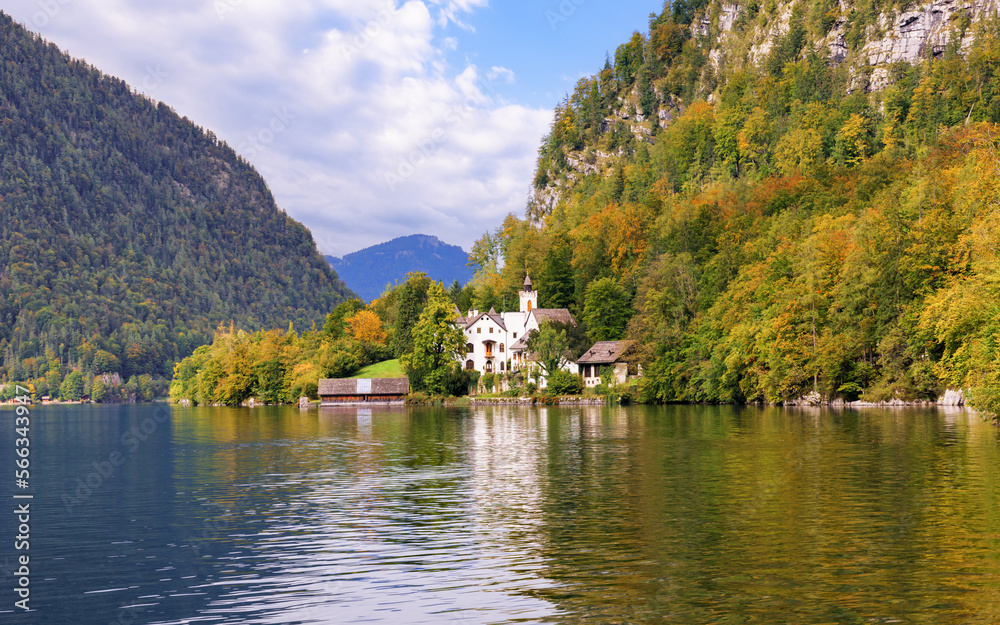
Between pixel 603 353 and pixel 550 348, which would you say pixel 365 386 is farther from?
pixel 603 353

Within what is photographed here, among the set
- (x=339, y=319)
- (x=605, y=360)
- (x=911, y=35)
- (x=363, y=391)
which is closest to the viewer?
(x=605, y=360)

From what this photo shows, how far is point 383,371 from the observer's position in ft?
443

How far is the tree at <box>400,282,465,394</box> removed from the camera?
122 m

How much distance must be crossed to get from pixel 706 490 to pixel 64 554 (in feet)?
58.9

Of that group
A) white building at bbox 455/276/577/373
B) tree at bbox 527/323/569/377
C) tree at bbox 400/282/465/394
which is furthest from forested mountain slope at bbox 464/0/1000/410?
tree at bbox 400/282/465/394

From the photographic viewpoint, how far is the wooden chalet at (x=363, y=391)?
124812 mm

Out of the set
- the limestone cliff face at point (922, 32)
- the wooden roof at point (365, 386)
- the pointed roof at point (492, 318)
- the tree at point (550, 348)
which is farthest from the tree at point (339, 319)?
the limestone cliff face at point (922, 32)

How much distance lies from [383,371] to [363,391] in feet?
28.5

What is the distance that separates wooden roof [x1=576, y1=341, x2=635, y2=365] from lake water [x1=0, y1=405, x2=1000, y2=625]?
7016 centimetres

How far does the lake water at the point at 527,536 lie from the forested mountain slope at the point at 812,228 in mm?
23789

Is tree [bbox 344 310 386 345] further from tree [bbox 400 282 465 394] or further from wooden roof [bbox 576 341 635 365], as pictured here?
wooden roof [bbox 576 341 635 365]

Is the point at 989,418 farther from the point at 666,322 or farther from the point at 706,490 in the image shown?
the point at 666,322

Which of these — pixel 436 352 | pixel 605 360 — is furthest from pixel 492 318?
pixel 605 360

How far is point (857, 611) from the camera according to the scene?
1348 cm
